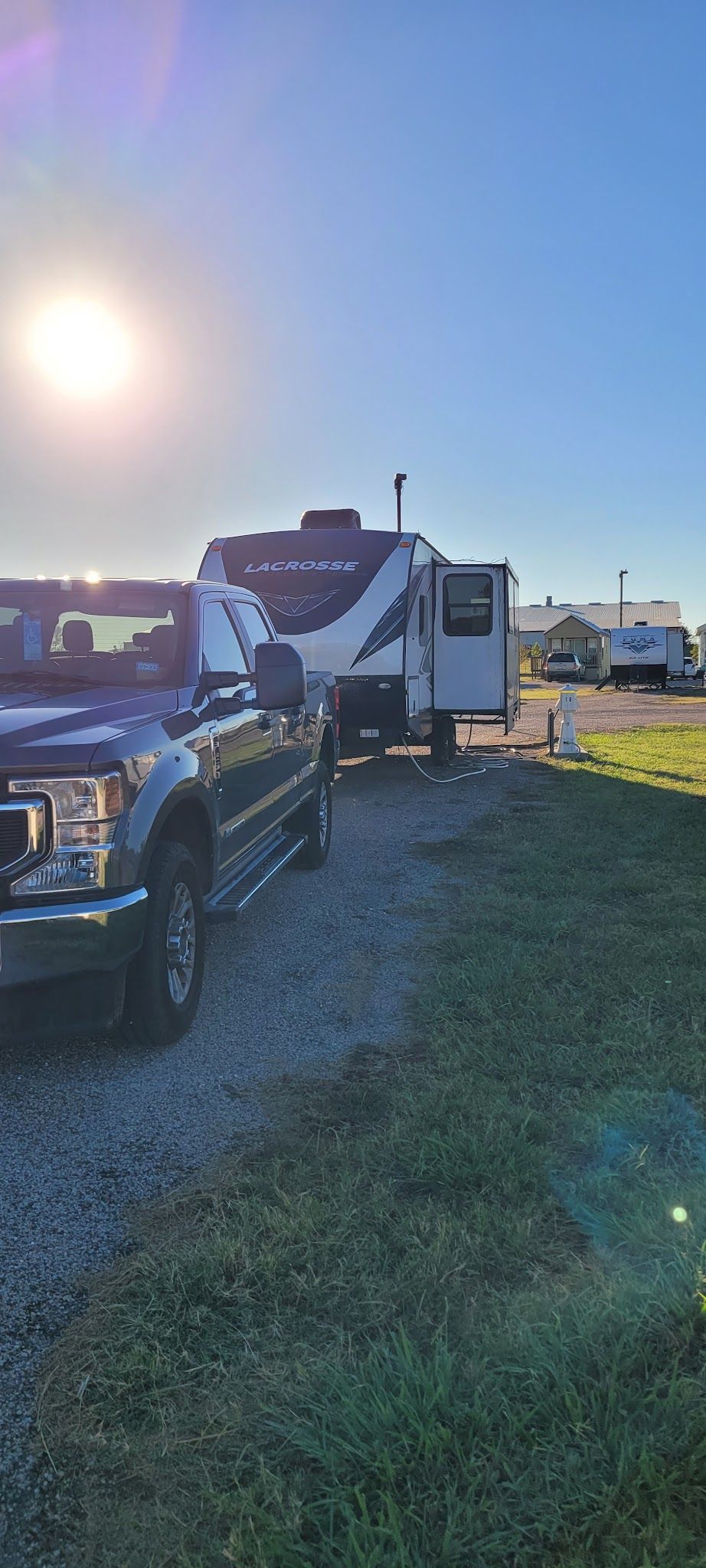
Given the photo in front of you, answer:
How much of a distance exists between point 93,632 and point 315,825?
2.94m

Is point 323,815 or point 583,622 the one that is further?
point 583,622

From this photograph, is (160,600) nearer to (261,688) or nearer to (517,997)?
(261,688)

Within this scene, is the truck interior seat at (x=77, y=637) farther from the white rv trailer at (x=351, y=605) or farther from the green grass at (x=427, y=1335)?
the white rv trailer at (x=351, y=605)

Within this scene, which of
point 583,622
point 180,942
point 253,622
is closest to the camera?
point 180,942

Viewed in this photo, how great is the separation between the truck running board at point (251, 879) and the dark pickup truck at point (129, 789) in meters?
0.02

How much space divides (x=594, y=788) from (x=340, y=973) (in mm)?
6641

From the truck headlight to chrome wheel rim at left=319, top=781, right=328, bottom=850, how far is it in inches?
166

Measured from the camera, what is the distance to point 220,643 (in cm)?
530

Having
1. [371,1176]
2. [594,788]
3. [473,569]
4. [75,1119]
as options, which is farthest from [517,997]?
[473,569]

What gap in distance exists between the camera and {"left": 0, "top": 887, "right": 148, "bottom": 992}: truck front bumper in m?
3.17

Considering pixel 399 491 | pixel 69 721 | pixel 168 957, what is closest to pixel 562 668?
pixel 399 491

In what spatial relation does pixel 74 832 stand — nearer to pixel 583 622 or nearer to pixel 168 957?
pixel 168 957

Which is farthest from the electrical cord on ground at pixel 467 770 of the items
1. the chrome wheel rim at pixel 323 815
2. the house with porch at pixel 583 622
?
the house with porch at pixel 583 622

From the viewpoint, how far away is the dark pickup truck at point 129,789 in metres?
3.24
